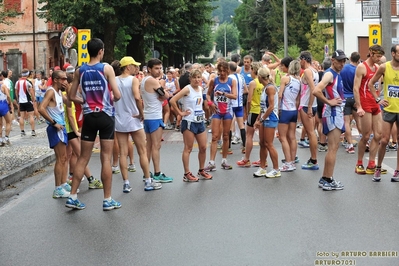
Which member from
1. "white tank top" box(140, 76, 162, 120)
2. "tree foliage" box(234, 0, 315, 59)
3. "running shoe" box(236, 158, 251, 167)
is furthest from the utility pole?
"tree foliage" box(234, 0, 315, 59)

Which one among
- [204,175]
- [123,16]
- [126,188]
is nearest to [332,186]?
[204,175]

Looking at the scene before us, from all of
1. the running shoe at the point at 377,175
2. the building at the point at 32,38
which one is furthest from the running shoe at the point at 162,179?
the building at the point at 32,38

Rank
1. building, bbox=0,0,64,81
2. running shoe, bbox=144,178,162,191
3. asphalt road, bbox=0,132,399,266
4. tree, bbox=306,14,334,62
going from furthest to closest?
1. tree, bbox=306,14,334,62
2. building, bbox=0,0,64,81
3. running shoe, bbox=144,178,162,191
4. asphalt road, bbox=0,132,399,266

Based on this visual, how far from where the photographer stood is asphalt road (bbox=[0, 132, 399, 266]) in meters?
7.07

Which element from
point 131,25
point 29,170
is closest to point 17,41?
point 131,25

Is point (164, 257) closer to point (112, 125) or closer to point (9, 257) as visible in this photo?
point (9, 257)

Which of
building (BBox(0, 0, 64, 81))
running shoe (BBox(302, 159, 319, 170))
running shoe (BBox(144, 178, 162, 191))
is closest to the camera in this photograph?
running shoe (BBox(144, 178, 162, 191))

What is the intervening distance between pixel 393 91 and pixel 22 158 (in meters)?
7.79

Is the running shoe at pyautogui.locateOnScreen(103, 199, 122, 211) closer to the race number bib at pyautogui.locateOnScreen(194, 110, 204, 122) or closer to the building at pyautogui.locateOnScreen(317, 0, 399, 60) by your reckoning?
the race number bib at pyautogui.locateOnScreen(194, 110, 204, 122)

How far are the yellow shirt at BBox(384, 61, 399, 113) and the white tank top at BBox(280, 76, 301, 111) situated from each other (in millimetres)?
1979

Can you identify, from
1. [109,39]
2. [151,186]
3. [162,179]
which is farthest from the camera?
[109,39]

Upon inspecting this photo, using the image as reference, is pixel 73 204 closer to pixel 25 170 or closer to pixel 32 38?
pixel 25 170

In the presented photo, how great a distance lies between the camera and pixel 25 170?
14.0 meters

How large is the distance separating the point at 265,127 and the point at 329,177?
188 centimetres
